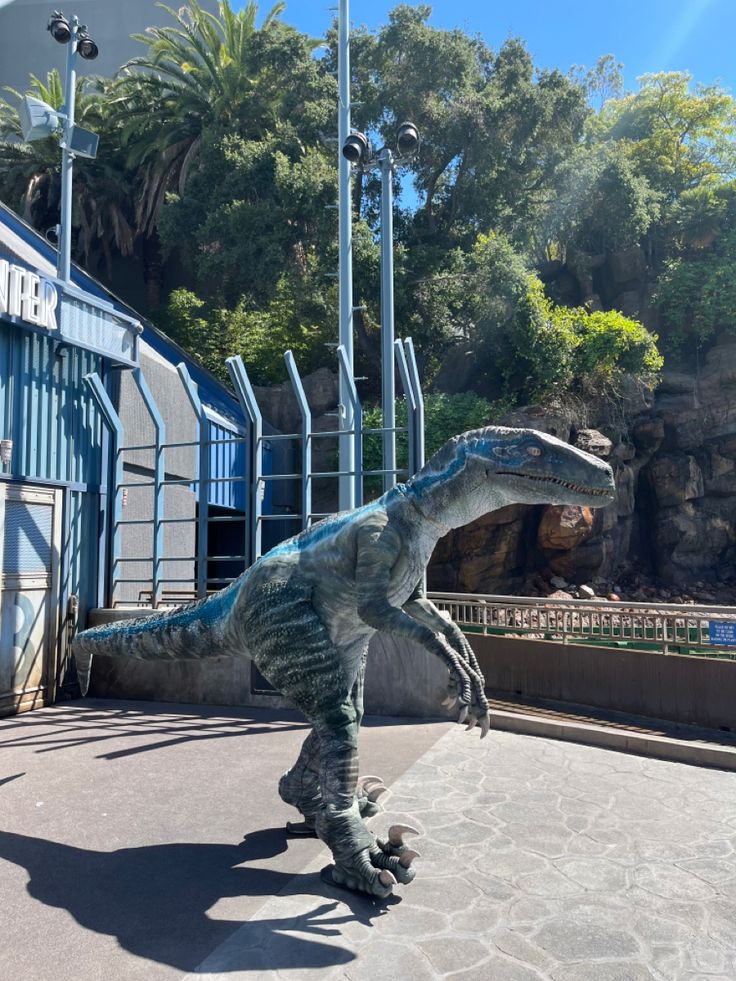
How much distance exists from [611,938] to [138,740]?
4.72m

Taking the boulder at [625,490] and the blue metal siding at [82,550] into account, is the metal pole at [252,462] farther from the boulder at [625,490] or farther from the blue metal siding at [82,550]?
the boulder at [625,490]

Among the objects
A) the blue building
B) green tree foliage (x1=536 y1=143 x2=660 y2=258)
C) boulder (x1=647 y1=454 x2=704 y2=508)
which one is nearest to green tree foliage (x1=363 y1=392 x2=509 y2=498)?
boulder (x1=647 y1=454 x2=704 y2=508)

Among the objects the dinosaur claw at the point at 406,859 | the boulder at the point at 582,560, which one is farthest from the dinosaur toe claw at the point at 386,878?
the boulder at the point at 582,560

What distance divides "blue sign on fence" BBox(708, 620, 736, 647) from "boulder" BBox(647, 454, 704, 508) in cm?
1771

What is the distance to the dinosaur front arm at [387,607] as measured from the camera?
3.67m

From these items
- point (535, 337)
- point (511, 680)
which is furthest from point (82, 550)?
point (535, 337)

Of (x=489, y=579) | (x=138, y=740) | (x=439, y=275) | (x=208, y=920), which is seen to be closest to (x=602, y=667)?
(x=138, y=740)

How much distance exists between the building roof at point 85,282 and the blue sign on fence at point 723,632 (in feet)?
25.8

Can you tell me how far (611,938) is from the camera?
322 cm

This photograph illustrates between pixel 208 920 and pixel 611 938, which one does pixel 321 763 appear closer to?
pixel 208 920

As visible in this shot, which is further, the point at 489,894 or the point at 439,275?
the point at 439,275

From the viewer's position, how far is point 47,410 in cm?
834

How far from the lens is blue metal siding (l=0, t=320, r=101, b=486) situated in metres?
7.87

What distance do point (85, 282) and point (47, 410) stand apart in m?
3.79
